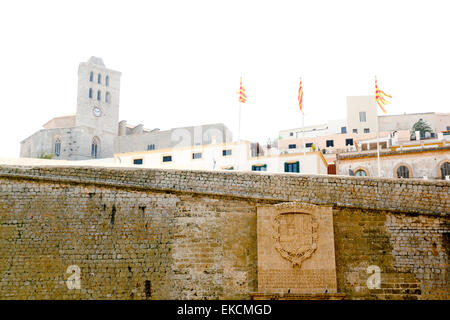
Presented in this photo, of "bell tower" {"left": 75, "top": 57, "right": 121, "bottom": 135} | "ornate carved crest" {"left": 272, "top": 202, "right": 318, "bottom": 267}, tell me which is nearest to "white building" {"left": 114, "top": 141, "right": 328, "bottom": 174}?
"ornate carved crest" {"left": 272, "top": 202, "right": 318, "bottom": 267}

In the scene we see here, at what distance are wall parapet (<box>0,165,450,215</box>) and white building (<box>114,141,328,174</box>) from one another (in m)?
12.8

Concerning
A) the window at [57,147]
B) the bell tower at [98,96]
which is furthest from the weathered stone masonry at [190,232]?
the bell tower at [98,96]

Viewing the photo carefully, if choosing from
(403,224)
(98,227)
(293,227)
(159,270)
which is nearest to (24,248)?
(98,227)

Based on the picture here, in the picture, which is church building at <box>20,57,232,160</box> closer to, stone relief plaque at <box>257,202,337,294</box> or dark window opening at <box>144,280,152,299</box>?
dark window opening at <box>144,280,152,299</box>

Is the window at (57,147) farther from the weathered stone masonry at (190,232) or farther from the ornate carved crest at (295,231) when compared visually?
the ornate carved crest at (295,231)

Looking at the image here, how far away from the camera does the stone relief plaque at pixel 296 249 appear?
42.2 ft

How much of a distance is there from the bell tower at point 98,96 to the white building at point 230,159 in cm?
1971

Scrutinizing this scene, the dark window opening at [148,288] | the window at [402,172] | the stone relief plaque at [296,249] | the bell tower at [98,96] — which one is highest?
the bell tower at [98,96]

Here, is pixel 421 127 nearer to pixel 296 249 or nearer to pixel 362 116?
pixel 362 116

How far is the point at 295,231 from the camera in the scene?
1323 centimetres

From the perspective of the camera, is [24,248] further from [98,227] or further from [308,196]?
[308,196]

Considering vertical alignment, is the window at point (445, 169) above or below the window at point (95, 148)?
below

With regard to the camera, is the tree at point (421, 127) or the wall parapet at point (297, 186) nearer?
the wall parapet at point (297, 186)

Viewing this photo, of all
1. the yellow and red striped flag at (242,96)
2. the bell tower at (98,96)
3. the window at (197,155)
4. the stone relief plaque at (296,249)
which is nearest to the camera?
the stone relief plaque at (296,249)
